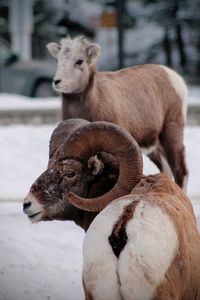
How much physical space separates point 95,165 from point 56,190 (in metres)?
0.30

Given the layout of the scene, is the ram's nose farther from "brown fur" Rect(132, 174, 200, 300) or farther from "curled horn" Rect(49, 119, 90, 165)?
"brown fur" Rect(132, 174, 200, 300)

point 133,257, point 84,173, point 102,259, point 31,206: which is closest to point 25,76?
point 84,173

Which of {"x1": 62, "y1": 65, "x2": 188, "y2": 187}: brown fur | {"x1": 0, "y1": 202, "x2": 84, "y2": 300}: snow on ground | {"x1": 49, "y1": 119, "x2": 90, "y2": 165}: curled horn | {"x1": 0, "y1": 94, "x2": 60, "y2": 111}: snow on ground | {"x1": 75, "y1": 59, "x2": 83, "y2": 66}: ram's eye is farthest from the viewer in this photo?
{"x1": 0, "y1": 94, "x2": 60, "y2": 111}: snow on ground

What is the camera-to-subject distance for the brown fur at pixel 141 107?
10555 millimetres

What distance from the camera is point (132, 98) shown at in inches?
431

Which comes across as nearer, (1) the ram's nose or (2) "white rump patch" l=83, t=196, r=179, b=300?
→ (2) "white rump patch" l=83, t=196, r=179, b=300

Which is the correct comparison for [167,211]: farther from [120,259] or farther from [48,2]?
[48,2]

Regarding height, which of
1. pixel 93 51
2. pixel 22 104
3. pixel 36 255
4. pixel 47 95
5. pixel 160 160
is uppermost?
pixel 93 51

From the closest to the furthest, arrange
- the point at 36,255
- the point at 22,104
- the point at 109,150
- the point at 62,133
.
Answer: the point at 109,150 < the point at 62,133 < the point at 36,255 < the point at 22,104

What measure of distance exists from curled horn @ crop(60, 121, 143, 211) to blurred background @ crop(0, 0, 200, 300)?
4.89 ft

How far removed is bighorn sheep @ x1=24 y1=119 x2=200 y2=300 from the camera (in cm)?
519

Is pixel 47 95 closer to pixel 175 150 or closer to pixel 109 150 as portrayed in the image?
pixel 175 150

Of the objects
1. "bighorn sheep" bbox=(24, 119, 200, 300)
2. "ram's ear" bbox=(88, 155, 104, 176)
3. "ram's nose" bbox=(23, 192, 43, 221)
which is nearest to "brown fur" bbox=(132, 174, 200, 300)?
"bighorn sheep" bbox=(24, 119, 200, 300)

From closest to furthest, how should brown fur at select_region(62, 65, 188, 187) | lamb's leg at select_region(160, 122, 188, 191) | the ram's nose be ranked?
the ram's nose < brown fur at select_region(62, 65, 188, 187) < lamb's leg at select_region(160, 122, 188, 191)
